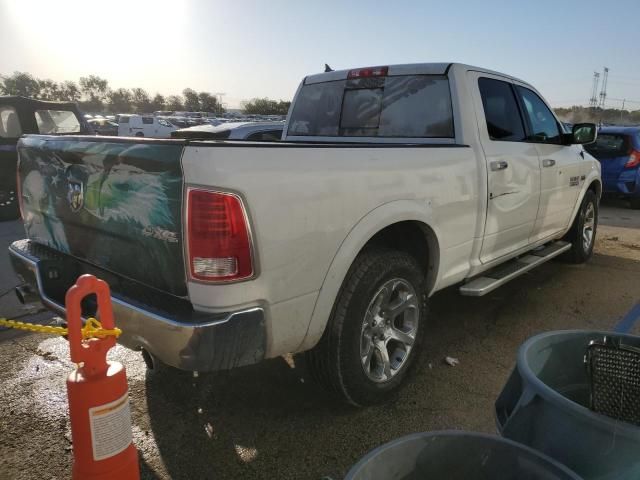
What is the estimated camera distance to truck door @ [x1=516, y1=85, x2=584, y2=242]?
14.1 feet

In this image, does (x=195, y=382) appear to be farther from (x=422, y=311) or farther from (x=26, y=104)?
(x=26, y=104)

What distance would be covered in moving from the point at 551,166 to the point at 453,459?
3.61 m

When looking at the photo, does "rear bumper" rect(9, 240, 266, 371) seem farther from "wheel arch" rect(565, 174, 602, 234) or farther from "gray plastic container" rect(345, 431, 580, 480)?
"wheel arch" rect(565, 174, 602, 234)

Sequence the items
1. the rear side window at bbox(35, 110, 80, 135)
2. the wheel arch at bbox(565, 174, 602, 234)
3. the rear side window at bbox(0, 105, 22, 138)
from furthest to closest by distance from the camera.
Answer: the rear side window at bbox(35, 110, 80, 135) → the rear side window at bbox(0, 105, 22, 138) → the wheel arch at bbox(565, 174, 602, 234)

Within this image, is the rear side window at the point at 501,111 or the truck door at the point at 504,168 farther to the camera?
the rear side window at the point at 501,111

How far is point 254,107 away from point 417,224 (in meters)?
87.3

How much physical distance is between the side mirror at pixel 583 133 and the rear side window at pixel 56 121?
28.0ft

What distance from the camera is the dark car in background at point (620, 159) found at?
9.73 metres

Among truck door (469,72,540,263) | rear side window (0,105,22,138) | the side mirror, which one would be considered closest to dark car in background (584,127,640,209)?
the side mirror

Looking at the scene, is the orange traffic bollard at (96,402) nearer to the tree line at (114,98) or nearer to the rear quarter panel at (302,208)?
the rear quarter panel at (302,208)

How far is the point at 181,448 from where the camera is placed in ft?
8.16

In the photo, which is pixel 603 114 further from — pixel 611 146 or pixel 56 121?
pixel 56 121

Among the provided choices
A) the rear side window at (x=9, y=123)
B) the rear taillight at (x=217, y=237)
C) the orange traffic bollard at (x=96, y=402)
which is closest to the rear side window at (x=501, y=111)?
the rear taillight at (x=217, y=237)

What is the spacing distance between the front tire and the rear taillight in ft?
2.32
